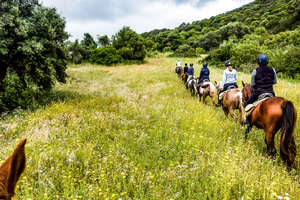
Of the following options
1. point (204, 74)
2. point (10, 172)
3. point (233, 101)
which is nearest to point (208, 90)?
point (204, 74)

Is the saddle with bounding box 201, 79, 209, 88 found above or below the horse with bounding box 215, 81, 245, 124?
above

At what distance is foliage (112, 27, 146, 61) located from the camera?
113ft

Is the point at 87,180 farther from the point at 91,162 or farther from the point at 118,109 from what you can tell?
the point at 118,109

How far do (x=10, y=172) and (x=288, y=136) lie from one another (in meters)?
4.78

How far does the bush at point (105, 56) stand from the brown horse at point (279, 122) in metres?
30.9

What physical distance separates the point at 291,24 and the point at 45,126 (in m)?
64.1

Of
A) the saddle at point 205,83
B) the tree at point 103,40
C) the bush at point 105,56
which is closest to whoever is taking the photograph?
the saddle at point 205,83

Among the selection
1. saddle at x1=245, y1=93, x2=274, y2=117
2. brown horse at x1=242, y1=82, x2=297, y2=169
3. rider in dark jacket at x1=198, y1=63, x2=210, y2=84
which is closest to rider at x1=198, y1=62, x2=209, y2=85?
rider in dark jacket at x1=198, y1=63, x2=210, y2=84

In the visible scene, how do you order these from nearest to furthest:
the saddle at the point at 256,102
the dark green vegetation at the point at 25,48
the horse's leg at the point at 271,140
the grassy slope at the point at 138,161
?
the grassy slope at the point at 138,161, the horse's leg at the point at 271,140, the saddle at the point at 256,102, the dark green vegetation at the point at 25,48

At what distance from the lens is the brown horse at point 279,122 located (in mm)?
3490

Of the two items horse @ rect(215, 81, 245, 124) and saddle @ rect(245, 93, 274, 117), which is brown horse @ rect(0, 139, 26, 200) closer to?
saddle @ rect(245, 93, 274, 117)

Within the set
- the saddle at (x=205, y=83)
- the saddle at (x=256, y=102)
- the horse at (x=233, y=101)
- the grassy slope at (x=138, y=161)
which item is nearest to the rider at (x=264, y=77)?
the saddle at (x=256, y=102)

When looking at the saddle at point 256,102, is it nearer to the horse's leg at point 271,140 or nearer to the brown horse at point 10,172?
the horse's leg at point 271,140

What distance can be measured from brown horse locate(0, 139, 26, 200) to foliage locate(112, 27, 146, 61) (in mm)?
35393
